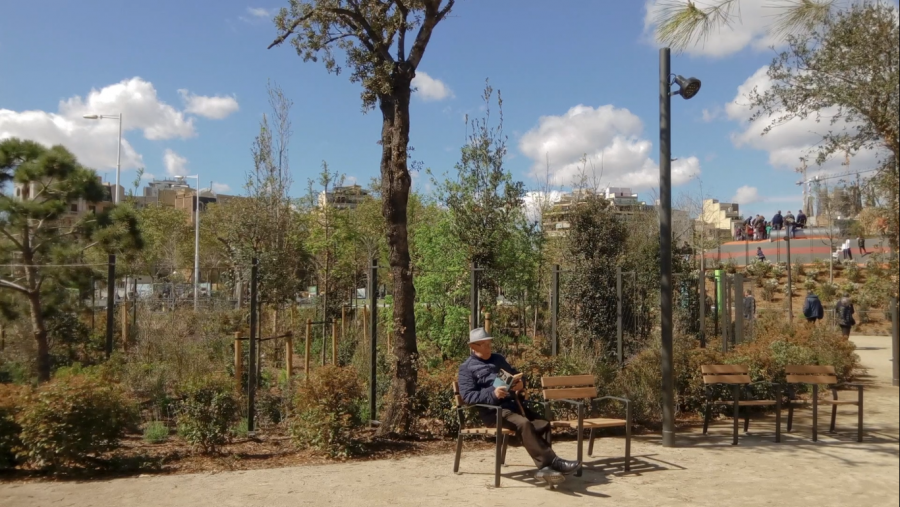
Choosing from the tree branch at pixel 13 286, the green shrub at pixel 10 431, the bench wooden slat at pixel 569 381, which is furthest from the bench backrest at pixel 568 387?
the tree branch at pixel 13 286

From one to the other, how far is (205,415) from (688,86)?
257 inches

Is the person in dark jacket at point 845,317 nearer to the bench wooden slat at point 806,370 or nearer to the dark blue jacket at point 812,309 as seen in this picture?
the dark blue jacket at point 812,309

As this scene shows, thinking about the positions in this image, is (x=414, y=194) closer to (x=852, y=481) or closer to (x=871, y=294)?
(x=871, y=294)

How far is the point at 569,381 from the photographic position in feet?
25.8

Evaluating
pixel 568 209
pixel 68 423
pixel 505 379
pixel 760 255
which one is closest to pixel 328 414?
pixel 505 379

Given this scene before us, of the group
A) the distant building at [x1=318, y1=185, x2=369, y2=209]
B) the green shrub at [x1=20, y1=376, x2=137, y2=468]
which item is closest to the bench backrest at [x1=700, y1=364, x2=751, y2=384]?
the green shrub at [x1=20, y1=376, x2=137, y2=468]

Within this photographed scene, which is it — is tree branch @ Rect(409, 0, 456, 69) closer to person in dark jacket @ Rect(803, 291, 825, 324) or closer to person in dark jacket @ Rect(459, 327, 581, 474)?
person in dark jacket @ Rect(459, 327, 581, 474)

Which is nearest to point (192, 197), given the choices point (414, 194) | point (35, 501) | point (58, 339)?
point (414, 194)

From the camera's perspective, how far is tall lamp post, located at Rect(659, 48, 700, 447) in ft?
27.6

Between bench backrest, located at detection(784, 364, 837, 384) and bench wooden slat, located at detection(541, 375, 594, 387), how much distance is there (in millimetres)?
3105

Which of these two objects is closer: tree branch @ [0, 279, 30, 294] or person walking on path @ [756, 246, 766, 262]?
tree branch @ [0, 279, 30, 294]

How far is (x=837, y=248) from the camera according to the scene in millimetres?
40938

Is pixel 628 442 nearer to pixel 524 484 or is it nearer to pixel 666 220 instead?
pixel 524 484

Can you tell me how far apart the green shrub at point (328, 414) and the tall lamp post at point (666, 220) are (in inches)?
142
